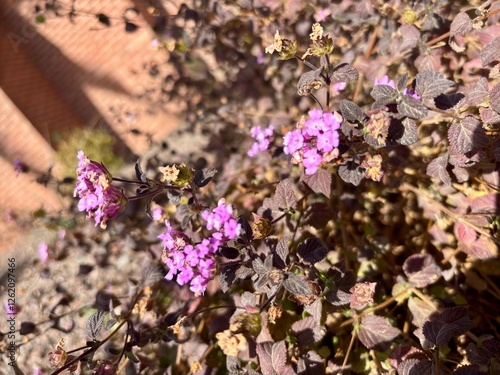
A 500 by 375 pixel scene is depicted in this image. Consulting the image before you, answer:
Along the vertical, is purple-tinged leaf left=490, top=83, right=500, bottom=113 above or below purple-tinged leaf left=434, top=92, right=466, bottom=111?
above

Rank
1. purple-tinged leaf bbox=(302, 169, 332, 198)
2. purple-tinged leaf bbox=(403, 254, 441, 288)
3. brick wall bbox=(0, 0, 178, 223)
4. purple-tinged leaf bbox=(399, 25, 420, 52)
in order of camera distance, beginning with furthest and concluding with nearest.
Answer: brick wall bbox=(0, 0, 178, 223)
purple-tinged leaf bbox=(399, 25, 420, 52)
purple-tinged leaf bbox=(403, 254, 441, 288)
purple-tinged leaf bbox=(302, 169, 332, 198)

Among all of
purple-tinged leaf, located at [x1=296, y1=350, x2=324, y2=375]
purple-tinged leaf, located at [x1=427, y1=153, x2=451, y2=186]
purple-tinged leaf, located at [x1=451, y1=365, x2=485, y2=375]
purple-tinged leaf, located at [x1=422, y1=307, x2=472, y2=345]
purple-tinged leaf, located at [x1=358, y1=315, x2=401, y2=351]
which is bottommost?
purple-tinged leaf, located at [x1=358, y1=315, x2=401, y2=351]

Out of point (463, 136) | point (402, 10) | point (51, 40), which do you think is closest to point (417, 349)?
point (463, 136)

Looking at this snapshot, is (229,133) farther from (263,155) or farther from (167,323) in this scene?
(167,323)

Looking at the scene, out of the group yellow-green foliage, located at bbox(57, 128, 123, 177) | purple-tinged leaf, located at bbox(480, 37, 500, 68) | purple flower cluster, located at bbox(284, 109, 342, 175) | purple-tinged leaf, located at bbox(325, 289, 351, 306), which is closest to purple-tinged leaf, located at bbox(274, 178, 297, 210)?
purple flower cluster, located at bbox(284, 109, 342, 175)

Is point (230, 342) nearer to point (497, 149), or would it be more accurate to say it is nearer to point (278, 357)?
point (278, 357)

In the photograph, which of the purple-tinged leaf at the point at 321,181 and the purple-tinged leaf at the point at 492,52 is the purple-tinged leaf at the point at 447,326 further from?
the purple-tinged leaf at the point at 492,52

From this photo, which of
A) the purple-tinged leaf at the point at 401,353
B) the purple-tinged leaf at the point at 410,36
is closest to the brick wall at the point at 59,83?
the purple-tinged leaf at the point at 410,36

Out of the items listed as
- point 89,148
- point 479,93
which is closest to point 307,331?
point 479,93

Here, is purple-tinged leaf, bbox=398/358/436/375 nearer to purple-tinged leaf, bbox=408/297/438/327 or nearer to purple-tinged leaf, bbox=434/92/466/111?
purple-tinged leaf, bbox=408/297/438/327
